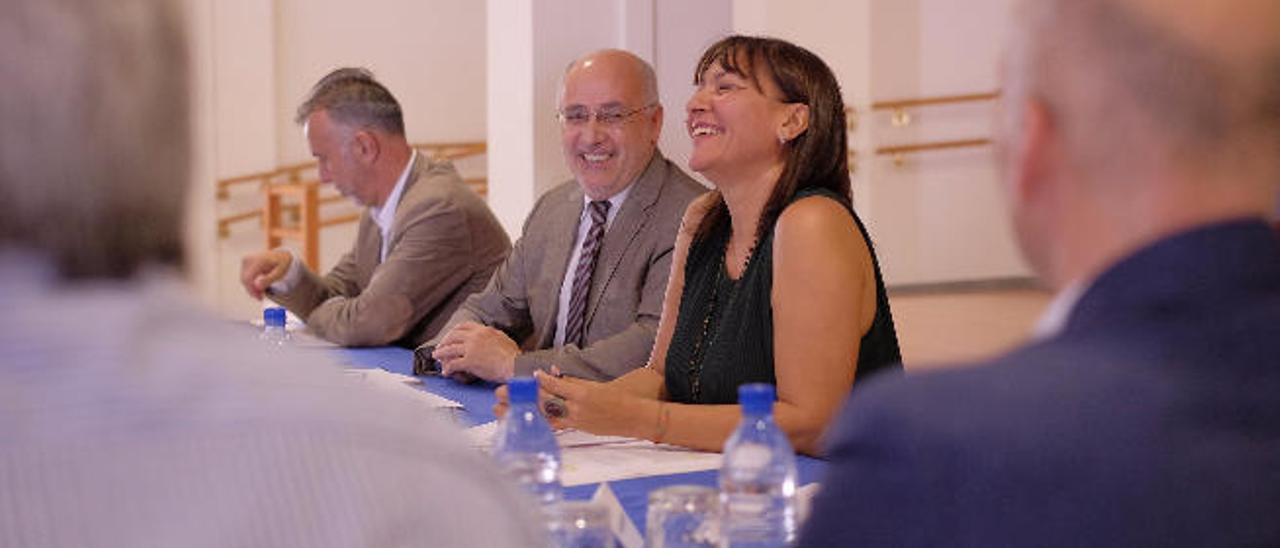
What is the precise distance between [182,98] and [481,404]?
7.89ft

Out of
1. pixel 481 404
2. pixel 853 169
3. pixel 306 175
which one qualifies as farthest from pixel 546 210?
pixel 853 169

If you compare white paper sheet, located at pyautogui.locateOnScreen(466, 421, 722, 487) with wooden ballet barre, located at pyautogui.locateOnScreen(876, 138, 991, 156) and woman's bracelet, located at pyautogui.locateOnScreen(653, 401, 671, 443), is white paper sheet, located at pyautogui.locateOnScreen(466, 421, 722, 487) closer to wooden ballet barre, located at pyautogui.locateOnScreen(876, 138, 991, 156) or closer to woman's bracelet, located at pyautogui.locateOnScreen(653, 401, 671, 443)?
woman's bracelet, located at pyautogui.locateOnScreen(653, 401, 671, 443)

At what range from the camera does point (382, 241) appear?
4930mm

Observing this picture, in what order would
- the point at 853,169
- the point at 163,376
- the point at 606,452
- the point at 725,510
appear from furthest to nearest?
1. the point at 853,169
2. the point at 606,452
3. the point at 725,510
4. the point at 163,376

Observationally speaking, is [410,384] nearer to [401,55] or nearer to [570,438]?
[570,438]

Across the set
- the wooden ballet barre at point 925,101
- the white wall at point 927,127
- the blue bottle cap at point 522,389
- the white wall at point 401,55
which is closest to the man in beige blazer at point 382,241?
the blue bottle cap at point 522,389

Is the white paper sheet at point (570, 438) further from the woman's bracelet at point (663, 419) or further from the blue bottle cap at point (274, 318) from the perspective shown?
the blue bottle cap at point (274, 318)

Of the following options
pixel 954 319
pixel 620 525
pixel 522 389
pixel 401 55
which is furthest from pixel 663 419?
pixel 401 55

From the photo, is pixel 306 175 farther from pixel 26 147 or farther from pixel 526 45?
pixel 26 147

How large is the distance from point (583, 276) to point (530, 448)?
1633 millimetres

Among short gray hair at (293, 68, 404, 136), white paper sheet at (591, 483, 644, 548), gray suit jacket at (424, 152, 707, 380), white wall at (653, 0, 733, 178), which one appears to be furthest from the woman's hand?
white wall at (653, 0, 733, 178)

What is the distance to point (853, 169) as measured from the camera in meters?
10.9

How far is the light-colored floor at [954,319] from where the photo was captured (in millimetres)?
8531

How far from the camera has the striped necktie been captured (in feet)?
12.7
